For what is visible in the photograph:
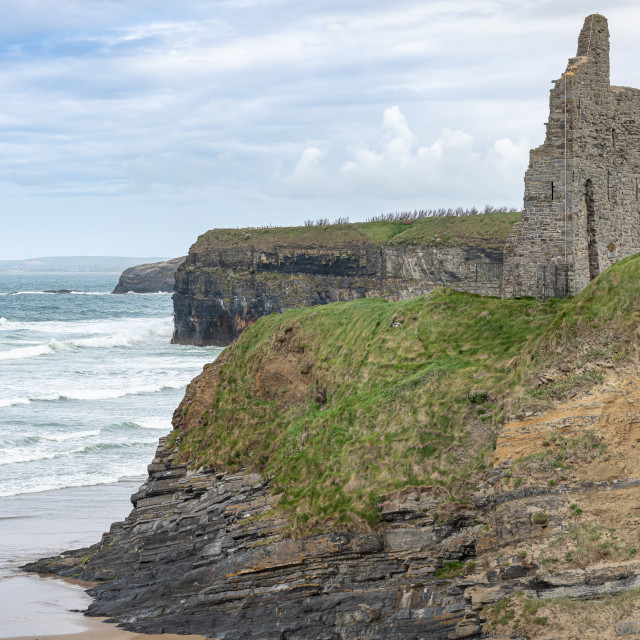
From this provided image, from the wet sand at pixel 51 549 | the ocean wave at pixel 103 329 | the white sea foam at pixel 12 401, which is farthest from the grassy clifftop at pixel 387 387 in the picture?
the ocean wave at pixel 103 329

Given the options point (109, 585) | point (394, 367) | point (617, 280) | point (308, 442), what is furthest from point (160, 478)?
point (617, 280)

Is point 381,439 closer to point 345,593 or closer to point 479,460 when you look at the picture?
point 479,460

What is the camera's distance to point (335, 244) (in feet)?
260

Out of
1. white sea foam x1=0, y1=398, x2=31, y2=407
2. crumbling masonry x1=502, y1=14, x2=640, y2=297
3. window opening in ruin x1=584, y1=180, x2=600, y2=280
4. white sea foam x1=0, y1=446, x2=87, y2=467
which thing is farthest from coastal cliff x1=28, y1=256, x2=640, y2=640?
white sea foam x1=0, y1=398, x2=31, y2=407

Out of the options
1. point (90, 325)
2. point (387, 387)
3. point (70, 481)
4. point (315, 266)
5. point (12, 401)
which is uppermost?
point (315, 266)

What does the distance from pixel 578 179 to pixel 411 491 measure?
33.9ft

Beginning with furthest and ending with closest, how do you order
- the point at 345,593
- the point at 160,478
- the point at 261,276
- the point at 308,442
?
1. the point at 261,276
2. the point at 160,478
3. the point at 308,442
4. the point at 345,593

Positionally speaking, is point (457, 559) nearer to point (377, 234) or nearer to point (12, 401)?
point (12, 401)

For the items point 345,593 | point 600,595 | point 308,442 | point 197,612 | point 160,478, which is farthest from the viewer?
point 160,478

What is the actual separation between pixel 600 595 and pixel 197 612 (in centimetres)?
797

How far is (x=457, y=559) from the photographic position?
15.7 metres

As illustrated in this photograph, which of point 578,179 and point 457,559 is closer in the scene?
point 457,559

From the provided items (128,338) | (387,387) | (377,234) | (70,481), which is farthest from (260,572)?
(128,338)

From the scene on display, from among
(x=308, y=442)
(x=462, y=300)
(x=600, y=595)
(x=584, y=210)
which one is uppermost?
(x=584, y=210)
